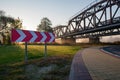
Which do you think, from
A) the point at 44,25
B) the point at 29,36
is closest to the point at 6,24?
the point at 44,25

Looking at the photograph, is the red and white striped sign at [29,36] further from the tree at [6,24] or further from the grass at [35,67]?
the tree at [6,24]

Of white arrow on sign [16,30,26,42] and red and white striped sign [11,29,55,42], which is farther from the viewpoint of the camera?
white arrow on sign [16,30,26,42]

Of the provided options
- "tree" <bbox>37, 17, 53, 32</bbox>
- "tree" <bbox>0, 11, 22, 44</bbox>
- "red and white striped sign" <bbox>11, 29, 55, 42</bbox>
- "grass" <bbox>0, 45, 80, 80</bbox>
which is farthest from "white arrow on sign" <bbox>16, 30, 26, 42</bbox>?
"tree" <bbox>37, 17, 53, 32</bbox>

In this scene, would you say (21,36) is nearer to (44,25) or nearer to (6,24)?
(6,24)

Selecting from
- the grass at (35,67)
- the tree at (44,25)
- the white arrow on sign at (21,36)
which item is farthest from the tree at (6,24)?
the white arrow on sign at (21,36)

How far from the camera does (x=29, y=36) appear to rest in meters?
11.0

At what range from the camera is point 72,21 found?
272 feet

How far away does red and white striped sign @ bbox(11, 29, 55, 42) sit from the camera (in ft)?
32.7

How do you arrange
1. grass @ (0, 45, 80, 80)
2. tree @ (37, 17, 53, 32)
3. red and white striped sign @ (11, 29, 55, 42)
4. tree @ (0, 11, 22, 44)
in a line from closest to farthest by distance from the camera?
grass @ (0, 45, 80, 80), red and white striped sign @ (11, 29, 55, 42), tree @ (0, 11, 22, 44), tree @ (37, 17, 53, 32)

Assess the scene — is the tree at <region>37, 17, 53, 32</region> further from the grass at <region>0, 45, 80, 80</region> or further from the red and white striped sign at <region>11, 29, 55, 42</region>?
the red and white striped sign at <region>11, 29, 55, 42</region>

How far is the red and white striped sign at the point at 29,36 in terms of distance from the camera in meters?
9.96

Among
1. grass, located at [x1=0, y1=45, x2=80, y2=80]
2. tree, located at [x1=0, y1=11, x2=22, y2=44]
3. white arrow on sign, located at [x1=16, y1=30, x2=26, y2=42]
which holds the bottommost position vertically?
grass, located at [x1=0, y1=45, x2=80, y2=80]

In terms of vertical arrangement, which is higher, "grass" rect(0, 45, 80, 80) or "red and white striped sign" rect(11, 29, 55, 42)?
"red and white striped sign" rect(11, 29, 55, 42)

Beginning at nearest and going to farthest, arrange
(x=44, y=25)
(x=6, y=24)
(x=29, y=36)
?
(x=29, y=36) → (x=6, y=24) → (x=44, y=25)
